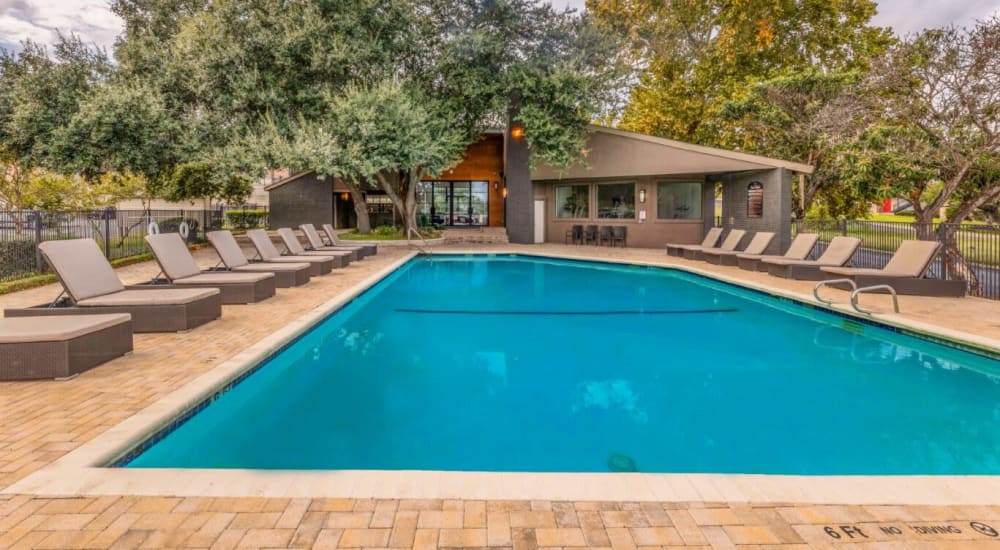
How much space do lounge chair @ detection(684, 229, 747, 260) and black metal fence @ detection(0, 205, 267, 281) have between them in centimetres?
1285

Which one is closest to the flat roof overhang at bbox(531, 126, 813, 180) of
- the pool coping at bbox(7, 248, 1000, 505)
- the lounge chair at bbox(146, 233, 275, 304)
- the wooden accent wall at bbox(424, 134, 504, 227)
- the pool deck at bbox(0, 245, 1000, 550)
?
the wooden accent wall at bbox(424, 134, 504, 227)

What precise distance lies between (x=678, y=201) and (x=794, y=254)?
23.3ft

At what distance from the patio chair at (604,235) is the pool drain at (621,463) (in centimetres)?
1523

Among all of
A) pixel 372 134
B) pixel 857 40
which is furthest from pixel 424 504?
pixel 857 40

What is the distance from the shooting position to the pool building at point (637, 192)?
1492 centimetres

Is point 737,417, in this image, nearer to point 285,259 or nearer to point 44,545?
point 44,545

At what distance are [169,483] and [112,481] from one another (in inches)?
10.7

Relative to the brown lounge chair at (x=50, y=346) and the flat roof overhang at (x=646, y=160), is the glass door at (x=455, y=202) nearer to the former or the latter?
the flat roof overhang at (x=646, y=160)

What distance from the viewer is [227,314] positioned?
22.3 feet

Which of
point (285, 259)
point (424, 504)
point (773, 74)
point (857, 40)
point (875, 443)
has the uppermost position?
point (857, 40)

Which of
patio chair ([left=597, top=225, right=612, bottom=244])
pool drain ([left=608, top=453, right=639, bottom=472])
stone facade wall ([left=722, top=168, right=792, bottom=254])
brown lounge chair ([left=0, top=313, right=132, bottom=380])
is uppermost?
stone facade wall ([left=722, top=168, right=792, bottom=254])

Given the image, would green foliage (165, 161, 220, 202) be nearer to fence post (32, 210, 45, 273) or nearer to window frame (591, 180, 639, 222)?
fence post (32, 210, 45, 273)

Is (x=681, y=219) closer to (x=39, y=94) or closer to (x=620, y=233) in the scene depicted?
(x=620, y=233)

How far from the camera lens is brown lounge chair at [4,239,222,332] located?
518cm
